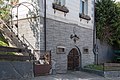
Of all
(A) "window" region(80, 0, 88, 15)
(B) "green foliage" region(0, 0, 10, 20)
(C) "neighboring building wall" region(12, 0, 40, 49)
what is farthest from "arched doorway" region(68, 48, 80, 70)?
(B) "green foliage" region(0, 0, 10, 20)

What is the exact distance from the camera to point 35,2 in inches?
523

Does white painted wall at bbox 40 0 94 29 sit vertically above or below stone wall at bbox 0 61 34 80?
above

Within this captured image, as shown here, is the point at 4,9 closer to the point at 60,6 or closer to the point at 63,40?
the point at 60,6

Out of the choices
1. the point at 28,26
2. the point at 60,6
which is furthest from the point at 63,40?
the point at 28,26

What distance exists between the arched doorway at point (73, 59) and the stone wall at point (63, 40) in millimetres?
325

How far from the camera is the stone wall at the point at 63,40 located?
1366 cm

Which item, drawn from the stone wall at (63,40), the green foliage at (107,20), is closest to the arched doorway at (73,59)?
the stone wall at (63,40)

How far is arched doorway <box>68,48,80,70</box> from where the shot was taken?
15906 mm

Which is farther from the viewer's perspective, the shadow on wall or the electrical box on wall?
the shadow on wall

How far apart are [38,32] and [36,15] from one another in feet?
3.22

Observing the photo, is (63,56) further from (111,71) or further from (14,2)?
(14,2)

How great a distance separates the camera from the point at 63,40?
14719 mm

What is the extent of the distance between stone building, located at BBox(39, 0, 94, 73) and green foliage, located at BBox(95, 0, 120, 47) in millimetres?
916

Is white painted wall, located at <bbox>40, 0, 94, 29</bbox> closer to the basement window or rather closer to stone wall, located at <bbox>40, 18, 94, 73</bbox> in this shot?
stone wall, located at <bbox>40, 18, 94, 73</bbox>
